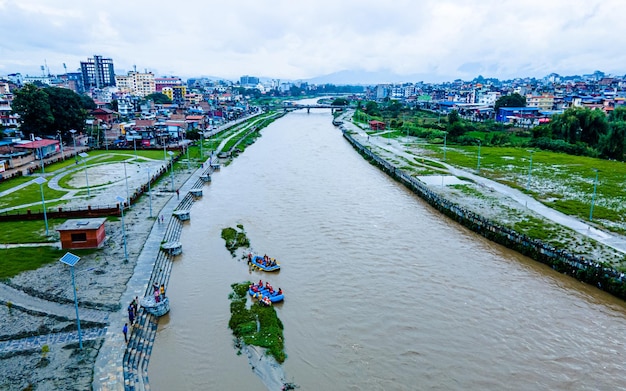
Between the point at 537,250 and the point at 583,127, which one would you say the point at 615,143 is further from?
the point at 537,250

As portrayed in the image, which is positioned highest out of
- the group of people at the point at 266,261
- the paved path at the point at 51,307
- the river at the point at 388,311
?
the paved path at the point at 51,307

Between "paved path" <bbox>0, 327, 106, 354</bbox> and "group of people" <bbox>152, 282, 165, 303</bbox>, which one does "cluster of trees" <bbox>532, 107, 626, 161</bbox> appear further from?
"paved path" <bbox>0, 327, 106, 354</bbox>

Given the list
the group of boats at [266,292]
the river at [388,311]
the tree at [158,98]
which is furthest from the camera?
the tree at [158,98]

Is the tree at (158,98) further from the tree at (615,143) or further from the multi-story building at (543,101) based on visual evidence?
the tree at (615,143)

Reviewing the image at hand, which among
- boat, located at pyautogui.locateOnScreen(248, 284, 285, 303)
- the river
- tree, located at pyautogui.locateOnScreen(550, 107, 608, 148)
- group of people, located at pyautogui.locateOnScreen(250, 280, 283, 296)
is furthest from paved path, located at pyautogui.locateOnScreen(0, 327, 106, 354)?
tree, located at pyautogui.locateOnScreen(550, 107, 608, 148)

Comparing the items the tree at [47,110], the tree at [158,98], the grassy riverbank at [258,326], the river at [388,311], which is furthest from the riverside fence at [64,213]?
the tree at [158,98]

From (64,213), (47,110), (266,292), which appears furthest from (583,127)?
(47,110)

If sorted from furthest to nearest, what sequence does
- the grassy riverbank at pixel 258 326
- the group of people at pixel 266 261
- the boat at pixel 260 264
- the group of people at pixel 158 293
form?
the group of people at pixel 266 261 < the boat at pixel 260 264 < the group of people at pixel 158 293 < the grassy riverbank at pixel 258 326

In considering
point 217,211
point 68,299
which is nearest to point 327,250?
point 217,211
